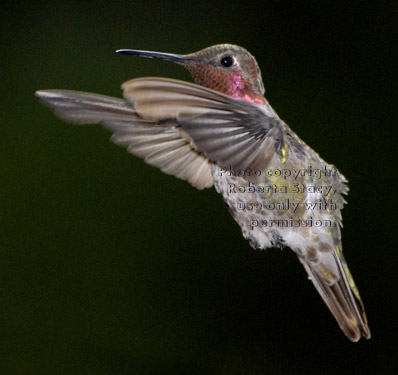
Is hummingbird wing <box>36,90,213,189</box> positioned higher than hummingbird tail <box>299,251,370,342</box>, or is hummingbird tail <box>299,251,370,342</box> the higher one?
hummingbird wing <box>36,90,213,189</box>

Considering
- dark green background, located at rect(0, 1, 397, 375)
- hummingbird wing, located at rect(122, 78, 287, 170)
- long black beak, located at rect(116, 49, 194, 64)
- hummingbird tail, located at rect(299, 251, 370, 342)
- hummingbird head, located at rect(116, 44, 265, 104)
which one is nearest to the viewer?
hummingbird wing, located at rect(122, 78, 287, 170)

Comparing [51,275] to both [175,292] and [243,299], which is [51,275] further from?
[243,299]

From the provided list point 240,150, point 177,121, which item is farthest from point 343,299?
point 177,121

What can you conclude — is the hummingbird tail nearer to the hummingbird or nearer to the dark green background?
the hummingbird

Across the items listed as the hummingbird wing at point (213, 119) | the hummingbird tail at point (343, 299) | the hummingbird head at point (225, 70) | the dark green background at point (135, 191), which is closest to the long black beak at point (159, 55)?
the hummingbird head at point (225, 70)

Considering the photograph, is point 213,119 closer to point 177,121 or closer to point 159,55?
point 177,121

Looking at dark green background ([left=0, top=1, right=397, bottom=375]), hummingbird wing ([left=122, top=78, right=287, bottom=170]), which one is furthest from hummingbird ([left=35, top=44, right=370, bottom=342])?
dark green background ([left=0, top=1, right=397, bottom=375])

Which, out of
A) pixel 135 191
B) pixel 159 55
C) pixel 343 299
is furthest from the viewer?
pixel 135 191
